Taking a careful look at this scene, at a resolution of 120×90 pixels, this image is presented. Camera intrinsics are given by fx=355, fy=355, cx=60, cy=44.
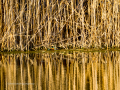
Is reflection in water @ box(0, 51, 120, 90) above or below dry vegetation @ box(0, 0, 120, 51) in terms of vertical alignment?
below

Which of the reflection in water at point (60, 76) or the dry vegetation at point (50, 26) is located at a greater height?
the dry vegetation at point (50, 26)

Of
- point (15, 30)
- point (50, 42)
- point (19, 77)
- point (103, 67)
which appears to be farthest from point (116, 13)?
point (19, 77)

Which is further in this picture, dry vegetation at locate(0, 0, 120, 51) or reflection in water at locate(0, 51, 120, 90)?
dry vegetation at locate(0, 0, 120, 51)

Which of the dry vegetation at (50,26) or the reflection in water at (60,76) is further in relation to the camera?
the dry vegetation at (50,26)

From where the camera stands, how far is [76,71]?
596cm

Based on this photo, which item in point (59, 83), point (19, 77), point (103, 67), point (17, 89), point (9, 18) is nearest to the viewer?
point (17, 89)

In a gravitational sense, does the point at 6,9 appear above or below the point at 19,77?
above

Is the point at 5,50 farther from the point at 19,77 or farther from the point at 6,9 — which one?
the point at 19,77

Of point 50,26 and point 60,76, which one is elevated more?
point 50,26

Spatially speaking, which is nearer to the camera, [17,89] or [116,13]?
[17,89]

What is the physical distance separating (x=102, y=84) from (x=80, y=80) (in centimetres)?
44

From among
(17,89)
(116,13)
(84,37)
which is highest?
(116,13)

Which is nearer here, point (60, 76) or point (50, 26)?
point (60, 76)

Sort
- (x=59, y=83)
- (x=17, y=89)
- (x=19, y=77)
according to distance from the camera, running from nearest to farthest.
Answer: (x=17, y=89) < (x=59, y=83) < (x=19, y=77)
